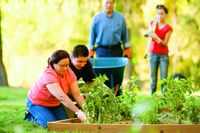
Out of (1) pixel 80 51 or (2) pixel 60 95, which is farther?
(1) pixel 80 51

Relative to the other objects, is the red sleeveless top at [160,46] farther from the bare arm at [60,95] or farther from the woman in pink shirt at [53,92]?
the bare arm at [60,95]

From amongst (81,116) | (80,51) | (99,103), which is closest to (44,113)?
(81,116)

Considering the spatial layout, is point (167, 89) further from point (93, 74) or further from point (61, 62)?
point (93, 74)

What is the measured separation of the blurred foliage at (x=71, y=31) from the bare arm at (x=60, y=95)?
47.4 ft

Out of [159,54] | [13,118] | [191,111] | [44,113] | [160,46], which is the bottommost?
[13,118]

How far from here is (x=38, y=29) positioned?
2933cm

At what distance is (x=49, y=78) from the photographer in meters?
6.75

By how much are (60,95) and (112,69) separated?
2093 millimetres

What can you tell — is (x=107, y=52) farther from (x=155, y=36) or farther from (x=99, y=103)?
(x=99, y=103)

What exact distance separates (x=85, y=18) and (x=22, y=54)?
5024 millimetres

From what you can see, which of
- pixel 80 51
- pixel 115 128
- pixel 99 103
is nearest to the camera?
pixel 115 128

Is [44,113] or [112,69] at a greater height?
[112,69]

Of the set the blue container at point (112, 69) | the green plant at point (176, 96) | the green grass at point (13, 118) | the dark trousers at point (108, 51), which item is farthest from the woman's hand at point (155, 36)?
the green plant at point (176, 96)

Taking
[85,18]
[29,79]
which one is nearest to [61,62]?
[85,18]
